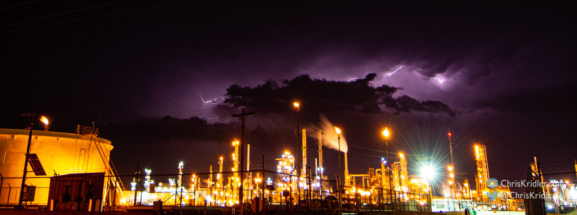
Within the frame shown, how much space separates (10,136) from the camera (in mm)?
40062

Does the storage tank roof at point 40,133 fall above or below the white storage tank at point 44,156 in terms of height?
above

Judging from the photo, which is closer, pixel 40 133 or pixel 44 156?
pixel 44 156

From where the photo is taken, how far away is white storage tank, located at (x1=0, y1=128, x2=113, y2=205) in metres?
38.7

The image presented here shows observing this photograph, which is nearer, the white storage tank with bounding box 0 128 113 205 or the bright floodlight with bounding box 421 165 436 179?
the white storage tank with bounding box 0 128 113 205

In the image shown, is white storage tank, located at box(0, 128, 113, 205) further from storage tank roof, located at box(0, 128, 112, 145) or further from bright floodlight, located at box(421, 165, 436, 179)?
bright floodlight, located at box(421, 165, 436, 179)

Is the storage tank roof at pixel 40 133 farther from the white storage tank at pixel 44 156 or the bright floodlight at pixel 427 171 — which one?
the bright floodlight at pixel 427 171

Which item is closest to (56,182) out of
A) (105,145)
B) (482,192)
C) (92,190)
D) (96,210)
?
(92,190)

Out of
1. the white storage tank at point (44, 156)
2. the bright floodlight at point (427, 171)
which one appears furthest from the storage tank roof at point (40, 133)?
the bright floodlight at point (427, 171)

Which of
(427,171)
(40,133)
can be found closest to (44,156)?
(40,133)

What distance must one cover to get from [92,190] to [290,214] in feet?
47.9

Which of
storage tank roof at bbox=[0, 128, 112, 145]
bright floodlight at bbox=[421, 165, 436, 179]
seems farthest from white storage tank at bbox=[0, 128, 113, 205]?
bright floodlight at bbox=[421, 165, 436, 179]

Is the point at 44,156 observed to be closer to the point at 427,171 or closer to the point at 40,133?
the point at 40,133

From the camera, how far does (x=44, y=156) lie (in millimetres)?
40875

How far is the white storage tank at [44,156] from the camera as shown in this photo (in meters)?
38.7
